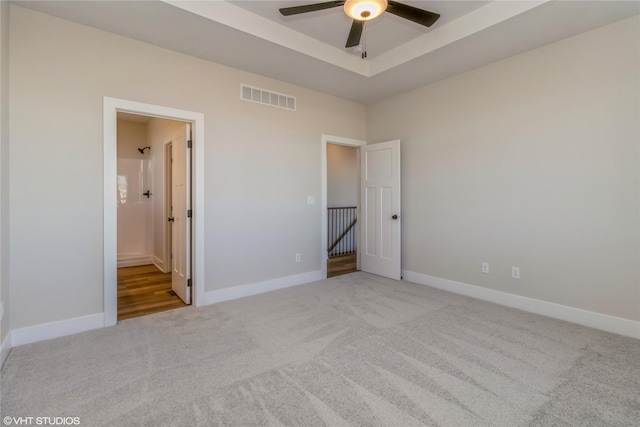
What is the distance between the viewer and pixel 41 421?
5.34ft

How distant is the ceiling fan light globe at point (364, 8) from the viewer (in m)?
2.15

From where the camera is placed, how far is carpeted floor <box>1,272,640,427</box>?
1.70 meters

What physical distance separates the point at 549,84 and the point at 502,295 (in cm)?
230

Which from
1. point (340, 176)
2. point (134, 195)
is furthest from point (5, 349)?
point (340, 176)

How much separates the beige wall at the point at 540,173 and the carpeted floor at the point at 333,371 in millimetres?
568

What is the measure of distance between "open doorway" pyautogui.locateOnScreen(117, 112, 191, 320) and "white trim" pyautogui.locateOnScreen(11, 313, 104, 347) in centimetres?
29

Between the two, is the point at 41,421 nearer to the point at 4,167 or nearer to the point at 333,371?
the point at 333,371

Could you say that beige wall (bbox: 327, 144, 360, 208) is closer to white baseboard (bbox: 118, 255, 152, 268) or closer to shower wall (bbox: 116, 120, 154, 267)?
shower wall (bbox: 116, 120, 154, 267)

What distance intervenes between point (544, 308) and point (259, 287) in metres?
3.20

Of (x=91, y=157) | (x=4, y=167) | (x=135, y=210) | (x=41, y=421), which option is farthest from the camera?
(x=135, y=210)

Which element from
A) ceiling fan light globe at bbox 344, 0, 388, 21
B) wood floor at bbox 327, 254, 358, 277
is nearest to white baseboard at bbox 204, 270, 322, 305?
wood floor at bbox 327, 254, 358, 277

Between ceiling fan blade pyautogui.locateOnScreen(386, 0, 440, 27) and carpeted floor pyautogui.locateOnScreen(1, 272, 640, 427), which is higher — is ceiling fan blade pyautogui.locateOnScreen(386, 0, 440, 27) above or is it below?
above

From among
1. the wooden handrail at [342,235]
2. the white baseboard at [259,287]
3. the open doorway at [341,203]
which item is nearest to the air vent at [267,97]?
the white baseboard at [259,287]

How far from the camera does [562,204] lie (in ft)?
9.93
